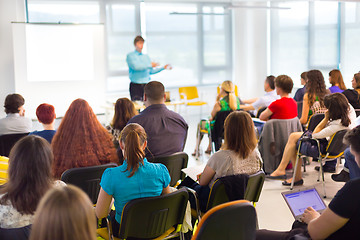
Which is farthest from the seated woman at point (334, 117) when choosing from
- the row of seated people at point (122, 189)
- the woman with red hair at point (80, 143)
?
the woman with red hair at point (80, 143)

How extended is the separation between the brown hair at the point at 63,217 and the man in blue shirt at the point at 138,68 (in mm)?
6805

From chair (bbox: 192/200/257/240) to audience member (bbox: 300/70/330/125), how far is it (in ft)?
12.2

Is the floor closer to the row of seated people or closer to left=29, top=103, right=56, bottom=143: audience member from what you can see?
the row of seated people

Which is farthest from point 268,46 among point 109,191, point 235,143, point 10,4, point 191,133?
point 109,191

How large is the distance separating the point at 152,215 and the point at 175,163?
1.09m

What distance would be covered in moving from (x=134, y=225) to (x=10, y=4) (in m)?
6.81

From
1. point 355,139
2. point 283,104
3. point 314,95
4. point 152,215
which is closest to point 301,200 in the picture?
point 355,139

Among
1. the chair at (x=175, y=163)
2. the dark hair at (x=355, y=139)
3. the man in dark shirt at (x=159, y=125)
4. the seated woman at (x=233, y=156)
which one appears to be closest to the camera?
the dark hair at (x=355, y=139)

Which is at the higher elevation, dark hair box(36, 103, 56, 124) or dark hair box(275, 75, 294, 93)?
dark hair box(275, 75, 294, 93)

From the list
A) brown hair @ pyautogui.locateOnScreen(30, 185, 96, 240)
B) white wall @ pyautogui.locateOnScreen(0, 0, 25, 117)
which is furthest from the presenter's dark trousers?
brown hair @ pyautogui.locateOnScreen(30, 185, 96, 240)

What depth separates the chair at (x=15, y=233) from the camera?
216 centimetres

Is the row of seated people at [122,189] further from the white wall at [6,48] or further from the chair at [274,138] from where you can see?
the white wall at [6,48]

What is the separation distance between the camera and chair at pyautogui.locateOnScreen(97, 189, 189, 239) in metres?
2.66

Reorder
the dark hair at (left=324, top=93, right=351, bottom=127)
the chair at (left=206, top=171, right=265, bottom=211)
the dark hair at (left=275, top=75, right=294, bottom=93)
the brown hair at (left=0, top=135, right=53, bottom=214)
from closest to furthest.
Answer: the brown hair at (left=0, top=135, right=53, bottom=214), the chair at (left=206, top=171, right=265, bottom=211), the dark hair at (left=324, top=93, right=351, bottom=127), the dark hair at (left=275, top=75, right=294, bottom=93)
